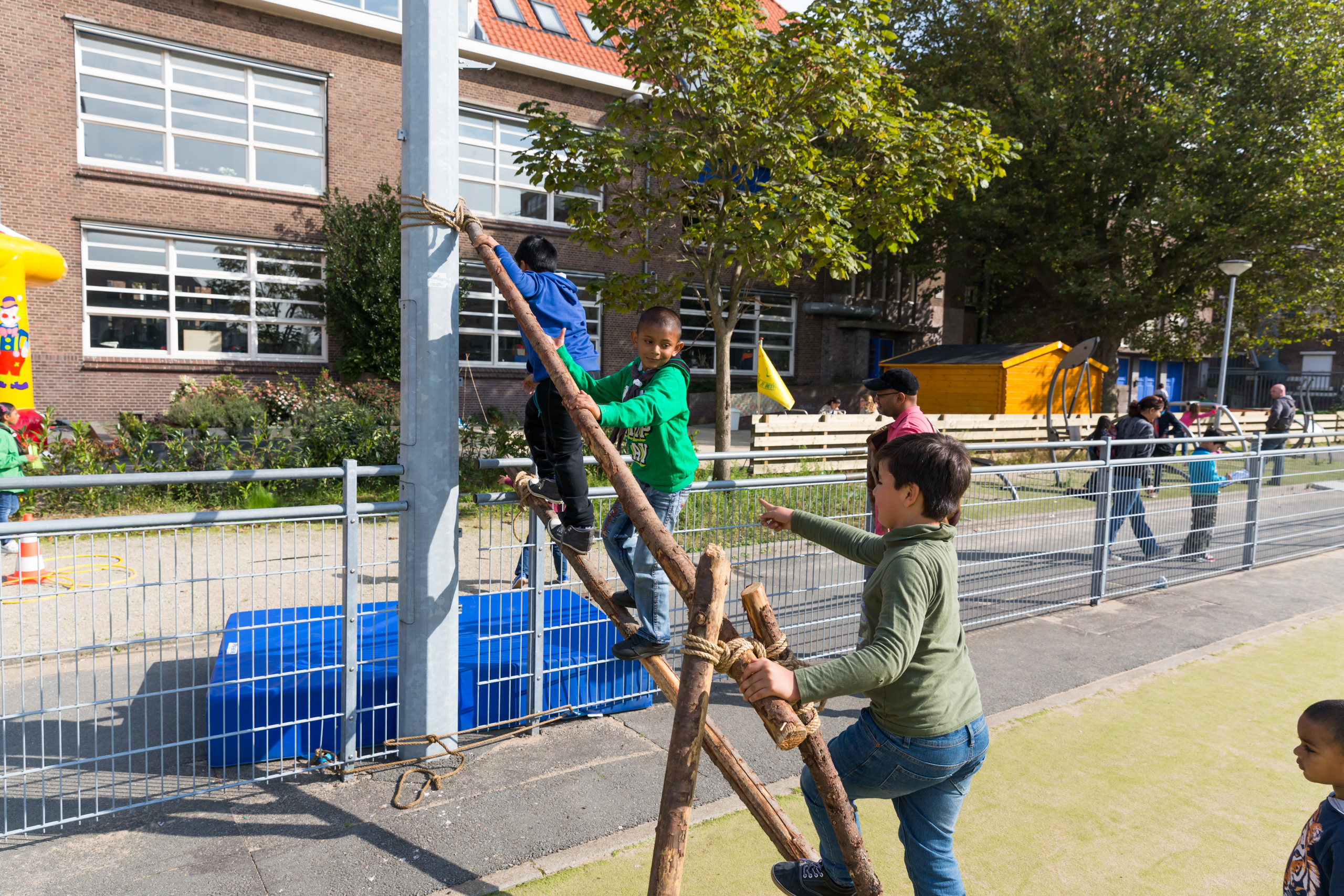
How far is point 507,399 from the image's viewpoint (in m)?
19.8

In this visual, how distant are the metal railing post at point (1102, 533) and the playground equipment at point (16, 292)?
1047 cm

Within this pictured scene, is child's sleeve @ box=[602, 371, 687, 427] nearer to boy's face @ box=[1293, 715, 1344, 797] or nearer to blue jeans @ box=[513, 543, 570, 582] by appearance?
blue jeans @ box=[513, 543, 570, 582]

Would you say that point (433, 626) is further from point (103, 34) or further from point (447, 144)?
point (103, 34)

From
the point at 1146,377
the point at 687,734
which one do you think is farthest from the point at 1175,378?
the point at 687,734

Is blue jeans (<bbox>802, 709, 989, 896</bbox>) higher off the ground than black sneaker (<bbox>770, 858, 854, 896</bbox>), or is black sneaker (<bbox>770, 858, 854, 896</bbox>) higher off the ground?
blue jeans (<bbox>802, 709, 989, 896</bbox>)

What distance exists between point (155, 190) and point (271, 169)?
2178 mm

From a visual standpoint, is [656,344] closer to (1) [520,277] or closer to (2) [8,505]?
(1) [520,277]

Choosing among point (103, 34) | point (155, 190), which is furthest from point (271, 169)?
point (103, 34)

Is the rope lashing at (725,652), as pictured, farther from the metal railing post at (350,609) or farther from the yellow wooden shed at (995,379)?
the yellow wooden shed at (995,379)

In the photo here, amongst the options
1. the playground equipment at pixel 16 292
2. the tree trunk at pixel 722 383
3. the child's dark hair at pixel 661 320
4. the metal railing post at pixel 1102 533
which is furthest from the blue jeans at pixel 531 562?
the playground equipment at pixel 16 292

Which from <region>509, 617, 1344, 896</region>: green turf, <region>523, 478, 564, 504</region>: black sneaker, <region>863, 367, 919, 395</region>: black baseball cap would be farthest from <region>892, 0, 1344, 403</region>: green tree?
<region>523, 478, 564, 504</region>: black sneaker

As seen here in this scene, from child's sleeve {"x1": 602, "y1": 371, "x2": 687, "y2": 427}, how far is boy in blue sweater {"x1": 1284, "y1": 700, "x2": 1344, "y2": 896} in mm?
2258

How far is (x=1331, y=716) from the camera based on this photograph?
212 centimetres

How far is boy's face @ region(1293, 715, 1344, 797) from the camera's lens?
2086 mm
